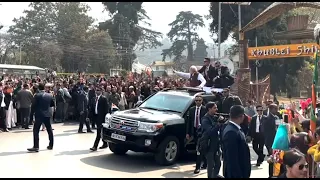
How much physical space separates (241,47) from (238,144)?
1179 cm

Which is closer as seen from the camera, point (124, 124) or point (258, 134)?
point (124, 124)

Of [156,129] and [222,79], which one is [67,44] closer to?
[222,79]

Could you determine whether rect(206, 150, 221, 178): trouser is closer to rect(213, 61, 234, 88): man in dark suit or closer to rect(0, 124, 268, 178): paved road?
rect(0, 124, 268, 178): paved road

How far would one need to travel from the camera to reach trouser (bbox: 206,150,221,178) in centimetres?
797

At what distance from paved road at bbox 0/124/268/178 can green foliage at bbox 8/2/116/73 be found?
3777 centimetres

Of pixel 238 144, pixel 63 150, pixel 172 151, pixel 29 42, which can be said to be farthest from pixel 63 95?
pixel 29 42

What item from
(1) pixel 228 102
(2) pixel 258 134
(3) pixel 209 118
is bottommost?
(2) pixel 258 134

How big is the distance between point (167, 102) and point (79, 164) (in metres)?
2.85

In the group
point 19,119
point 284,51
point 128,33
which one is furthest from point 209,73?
point 128,33

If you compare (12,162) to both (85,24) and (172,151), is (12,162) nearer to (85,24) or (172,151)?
(172,151)

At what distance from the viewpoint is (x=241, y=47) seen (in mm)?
16766

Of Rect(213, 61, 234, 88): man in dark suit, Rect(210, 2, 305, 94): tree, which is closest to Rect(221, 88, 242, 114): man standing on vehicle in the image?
Rect(213, 61, 234, 88): man in dark suit

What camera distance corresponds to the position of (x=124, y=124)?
32.7ft

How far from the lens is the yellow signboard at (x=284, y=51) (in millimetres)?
16062
